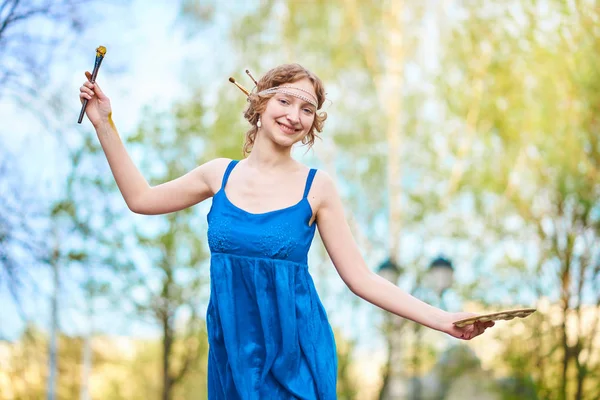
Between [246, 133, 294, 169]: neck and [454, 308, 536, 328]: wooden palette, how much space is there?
80 centimetres

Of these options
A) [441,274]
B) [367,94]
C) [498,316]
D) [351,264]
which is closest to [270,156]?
[351,264]

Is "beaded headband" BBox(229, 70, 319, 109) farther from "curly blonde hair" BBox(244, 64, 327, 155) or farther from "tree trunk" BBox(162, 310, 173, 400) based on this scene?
"tree trunk" BBox(162, 310, 173, 400)

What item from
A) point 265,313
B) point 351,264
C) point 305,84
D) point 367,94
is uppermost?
point 367,94

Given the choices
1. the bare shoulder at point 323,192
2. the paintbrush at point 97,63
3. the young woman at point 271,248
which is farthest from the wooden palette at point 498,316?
the paintbrush at point 97,63

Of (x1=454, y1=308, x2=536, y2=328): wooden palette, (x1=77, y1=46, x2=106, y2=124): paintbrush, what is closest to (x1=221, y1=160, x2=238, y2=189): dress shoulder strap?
(x1=77, y1=46, x2=106, y2=124): paintbrush

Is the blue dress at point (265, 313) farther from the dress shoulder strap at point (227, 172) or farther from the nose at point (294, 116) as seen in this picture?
the nose at point (294, 116)

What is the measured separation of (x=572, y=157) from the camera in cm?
1270

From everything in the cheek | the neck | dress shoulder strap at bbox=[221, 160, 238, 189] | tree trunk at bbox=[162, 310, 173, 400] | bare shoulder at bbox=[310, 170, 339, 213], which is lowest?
tree trunk at bbox=[162, 310, 173, 400]

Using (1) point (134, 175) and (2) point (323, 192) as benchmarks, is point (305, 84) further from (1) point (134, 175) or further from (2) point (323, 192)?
(1) point (134, 175)

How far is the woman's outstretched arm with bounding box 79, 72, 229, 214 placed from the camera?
9.91 ft

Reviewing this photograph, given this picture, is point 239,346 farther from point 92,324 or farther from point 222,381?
point 92,324

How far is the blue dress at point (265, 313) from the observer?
274cm

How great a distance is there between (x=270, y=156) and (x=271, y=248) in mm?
360

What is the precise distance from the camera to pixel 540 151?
522 inches
